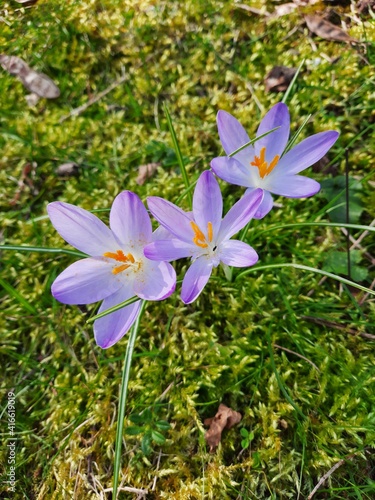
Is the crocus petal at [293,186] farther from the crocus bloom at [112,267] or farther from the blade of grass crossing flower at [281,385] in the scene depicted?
the blade of grass crossing flower at [281,385]

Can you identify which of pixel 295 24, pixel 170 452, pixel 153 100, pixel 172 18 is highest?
pixel 172 18

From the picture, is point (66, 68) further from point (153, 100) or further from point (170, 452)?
point (170, 452)

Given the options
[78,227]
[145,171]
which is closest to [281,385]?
[78,227]

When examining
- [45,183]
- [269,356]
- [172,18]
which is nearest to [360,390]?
[269,356]

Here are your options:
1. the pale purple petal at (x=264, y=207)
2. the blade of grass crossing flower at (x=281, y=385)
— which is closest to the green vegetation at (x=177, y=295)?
the blade of grass crossing flower at (x=281, y=385)

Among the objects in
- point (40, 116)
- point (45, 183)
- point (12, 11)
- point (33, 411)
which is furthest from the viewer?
point (40, 116)

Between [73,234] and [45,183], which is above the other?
[73,234]
